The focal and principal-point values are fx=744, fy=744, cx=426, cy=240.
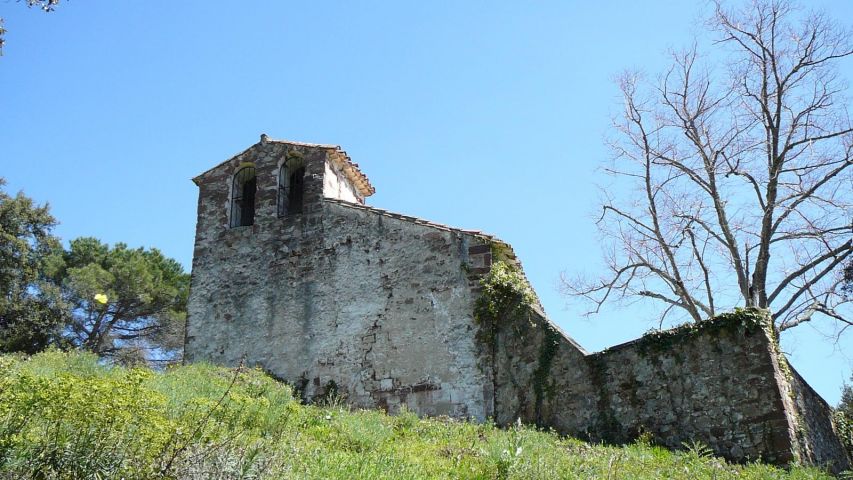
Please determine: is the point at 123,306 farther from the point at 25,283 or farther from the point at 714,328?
the point at 714,328

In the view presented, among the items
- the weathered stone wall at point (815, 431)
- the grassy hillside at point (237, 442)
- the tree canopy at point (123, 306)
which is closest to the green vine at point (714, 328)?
the weathered stone wall at point (815, 431)

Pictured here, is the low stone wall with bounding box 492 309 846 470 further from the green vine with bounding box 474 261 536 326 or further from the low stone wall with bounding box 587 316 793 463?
the green vine with bounding box 474 261 536 326

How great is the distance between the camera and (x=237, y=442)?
24.3ft

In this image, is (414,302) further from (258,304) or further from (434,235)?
(258,304)

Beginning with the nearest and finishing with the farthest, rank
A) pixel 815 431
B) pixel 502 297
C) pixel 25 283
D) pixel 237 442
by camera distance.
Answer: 1. pixel 237 442
2. pixel 815 431
3. pixel 502 297
4. pixel 25 283

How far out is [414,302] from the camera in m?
14.2

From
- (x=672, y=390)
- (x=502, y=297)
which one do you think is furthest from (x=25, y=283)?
(x=672, y=390)

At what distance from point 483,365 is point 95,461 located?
26.2 ft

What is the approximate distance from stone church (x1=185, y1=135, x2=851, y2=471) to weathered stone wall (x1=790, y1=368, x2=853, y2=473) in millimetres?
56

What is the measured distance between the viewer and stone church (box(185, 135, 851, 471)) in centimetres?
1081

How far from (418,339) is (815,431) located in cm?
680

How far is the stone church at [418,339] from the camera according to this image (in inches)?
426

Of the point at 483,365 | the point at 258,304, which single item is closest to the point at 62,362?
the point at 258,304

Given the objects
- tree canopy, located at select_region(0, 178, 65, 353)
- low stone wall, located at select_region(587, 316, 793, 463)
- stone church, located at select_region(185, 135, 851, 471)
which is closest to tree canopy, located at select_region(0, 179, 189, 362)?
tree canopy, located at select_region(0, 178, 65, 353)
